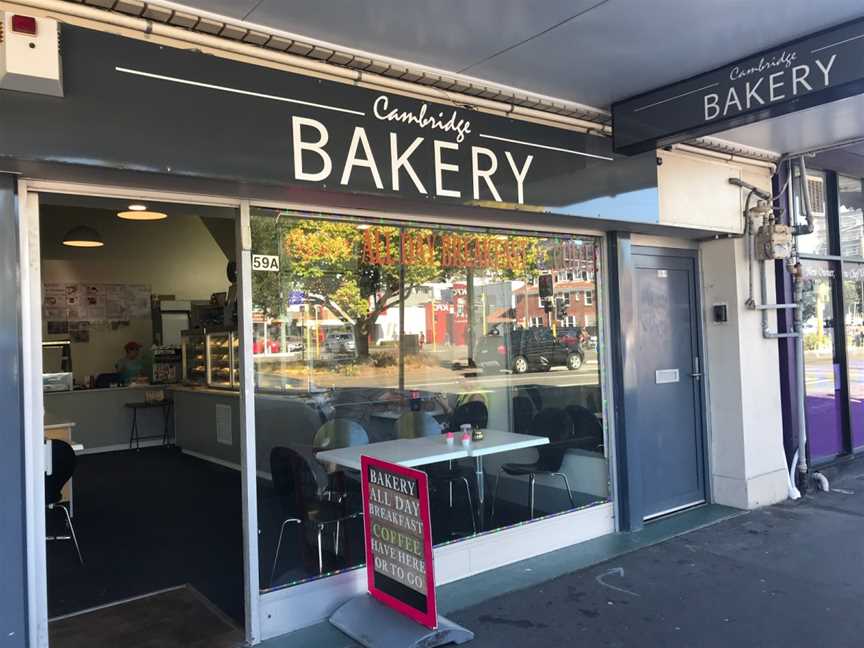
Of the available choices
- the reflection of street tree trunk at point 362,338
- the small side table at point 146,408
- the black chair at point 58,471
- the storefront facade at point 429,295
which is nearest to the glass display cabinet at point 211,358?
the small side table at point 146,408

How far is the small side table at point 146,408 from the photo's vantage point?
9.65 meters

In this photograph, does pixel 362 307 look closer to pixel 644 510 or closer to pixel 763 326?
pixel 644 510

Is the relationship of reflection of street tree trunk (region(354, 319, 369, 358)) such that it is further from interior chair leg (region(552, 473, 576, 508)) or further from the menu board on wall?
the menu board on wall

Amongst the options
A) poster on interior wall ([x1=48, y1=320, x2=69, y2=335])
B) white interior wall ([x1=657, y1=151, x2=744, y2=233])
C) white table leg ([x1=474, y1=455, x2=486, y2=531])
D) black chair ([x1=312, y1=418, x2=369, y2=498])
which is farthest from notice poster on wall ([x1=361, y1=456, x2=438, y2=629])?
poster on interior wall ([x1=48, y1=320, x2=69, y2=335])

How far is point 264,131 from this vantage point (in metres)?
3.26

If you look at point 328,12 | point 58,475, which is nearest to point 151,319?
point 58,475

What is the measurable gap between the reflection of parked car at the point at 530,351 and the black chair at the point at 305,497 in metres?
1.76

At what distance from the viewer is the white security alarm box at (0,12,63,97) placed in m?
2.56

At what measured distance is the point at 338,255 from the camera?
4430 millimetres

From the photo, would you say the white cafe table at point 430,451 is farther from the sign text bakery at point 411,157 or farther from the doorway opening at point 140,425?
the sign text bakery at point 411,157

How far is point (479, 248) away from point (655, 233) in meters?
1.61

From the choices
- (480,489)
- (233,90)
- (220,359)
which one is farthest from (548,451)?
(220,359)

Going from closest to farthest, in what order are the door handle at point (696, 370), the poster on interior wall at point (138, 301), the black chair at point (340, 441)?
the black chair at point (340, 441)
the door handle at point (696, 370)
the poster on interior wall at point (138, 301)

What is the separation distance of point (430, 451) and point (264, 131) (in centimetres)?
211
